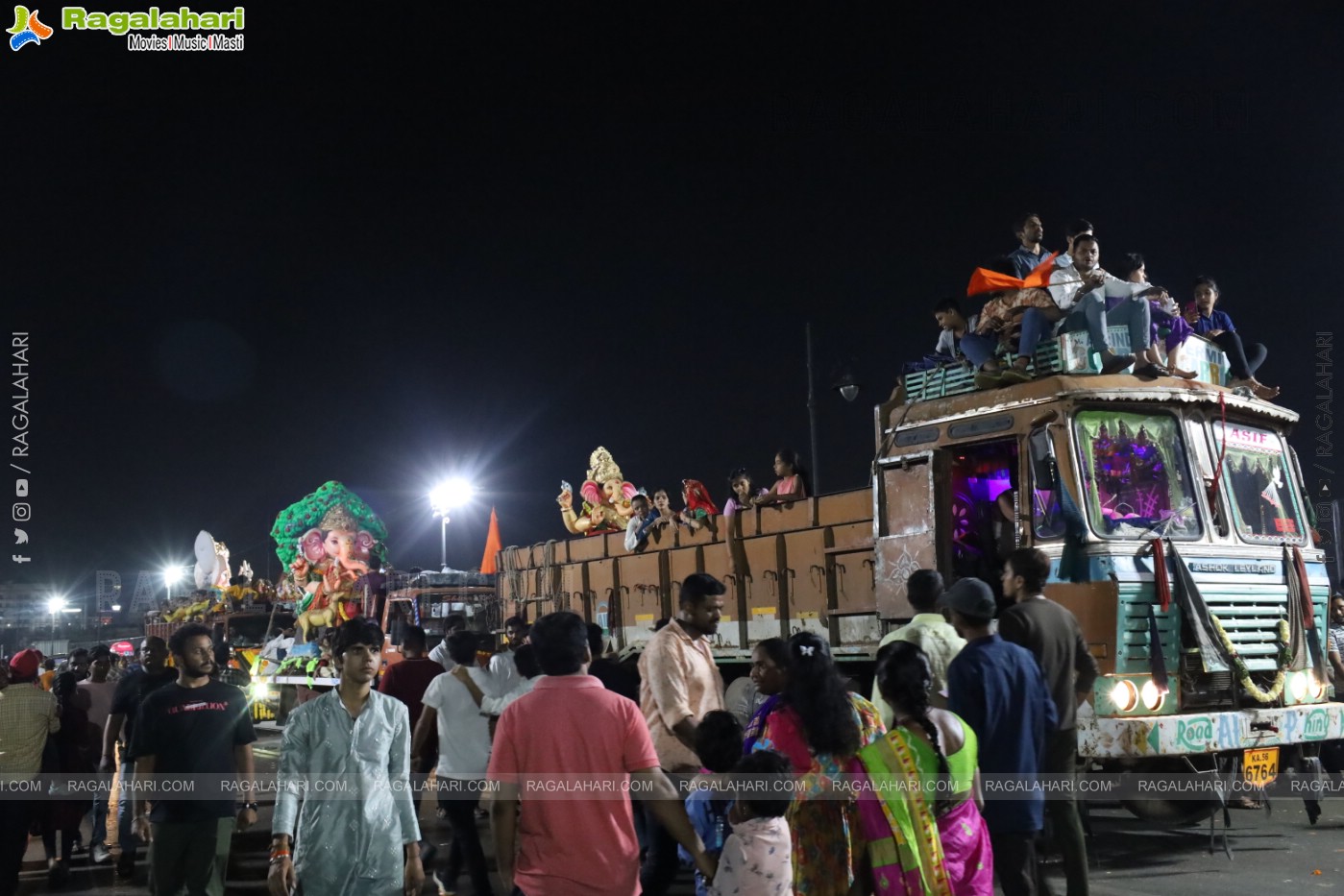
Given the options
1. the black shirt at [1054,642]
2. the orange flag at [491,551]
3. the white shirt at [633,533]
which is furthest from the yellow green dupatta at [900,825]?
the orange flag at [491,551]

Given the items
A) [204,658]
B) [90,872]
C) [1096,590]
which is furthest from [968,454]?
[90,872]

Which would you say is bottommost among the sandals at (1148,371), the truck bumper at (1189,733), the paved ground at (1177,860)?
the paved ground at (1177,860)

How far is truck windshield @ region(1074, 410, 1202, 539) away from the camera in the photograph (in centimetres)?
799

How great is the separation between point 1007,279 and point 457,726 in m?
5.61

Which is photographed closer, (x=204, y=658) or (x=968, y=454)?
(x=204, y=658)

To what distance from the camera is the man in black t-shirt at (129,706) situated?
823 centimetres

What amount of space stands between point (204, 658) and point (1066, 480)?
5.58m

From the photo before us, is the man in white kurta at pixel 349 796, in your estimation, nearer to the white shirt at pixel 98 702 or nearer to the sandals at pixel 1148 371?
the sandals at pixel 1148 371

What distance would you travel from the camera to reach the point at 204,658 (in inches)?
226

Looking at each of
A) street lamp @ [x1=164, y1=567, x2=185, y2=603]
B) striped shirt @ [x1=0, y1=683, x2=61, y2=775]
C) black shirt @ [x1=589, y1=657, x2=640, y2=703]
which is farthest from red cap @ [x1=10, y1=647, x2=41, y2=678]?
street lamp @ [x1=164, y1=567, x2=185, y2=603]

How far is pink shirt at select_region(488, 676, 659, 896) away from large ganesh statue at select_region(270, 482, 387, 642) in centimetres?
1732

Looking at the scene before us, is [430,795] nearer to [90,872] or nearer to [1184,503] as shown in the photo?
[90,872]

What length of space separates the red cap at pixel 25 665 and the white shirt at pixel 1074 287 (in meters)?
8.02

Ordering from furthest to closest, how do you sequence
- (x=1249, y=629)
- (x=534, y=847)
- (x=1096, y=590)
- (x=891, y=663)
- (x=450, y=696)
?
(x=1249, y=629) < (x=1096, y=590) < (x=450, y=696) < (x=891, y=663) < (x=534, y=847)
